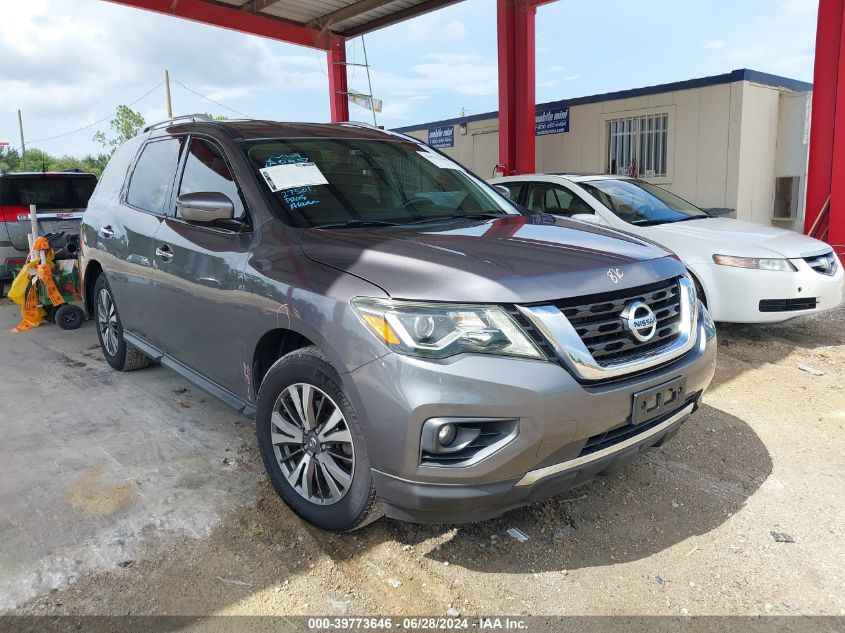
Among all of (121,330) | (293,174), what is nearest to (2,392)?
(121,330)

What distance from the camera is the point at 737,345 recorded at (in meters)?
5.80

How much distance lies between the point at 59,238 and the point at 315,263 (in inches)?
248

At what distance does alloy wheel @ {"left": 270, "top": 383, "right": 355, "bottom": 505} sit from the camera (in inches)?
102

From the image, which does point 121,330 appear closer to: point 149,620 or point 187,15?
point 149,620

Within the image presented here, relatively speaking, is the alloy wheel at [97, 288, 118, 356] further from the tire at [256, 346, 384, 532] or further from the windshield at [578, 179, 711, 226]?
the windshield at [578, 179, 711, 226]

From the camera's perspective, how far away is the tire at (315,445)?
2.51 meters

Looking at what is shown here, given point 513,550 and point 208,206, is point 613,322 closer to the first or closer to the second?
point 513,550

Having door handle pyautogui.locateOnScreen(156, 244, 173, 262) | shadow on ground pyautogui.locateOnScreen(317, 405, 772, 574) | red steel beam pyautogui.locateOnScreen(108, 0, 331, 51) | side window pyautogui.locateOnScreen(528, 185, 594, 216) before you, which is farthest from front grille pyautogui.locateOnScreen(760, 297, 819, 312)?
red steel beam pyautogui.locateOnScreen(108, 0, 331, 51)

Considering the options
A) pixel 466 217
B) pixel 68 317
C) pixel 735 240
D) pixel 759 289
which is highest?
pixel 466 217

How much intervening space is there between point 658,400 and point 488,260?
2.79ft

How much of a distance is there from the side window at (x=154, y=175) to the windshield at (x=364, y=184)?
919mm

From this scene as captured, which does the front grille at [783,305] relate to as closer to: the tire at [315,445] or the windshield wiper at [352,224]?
the windshield wiper at [352,224]

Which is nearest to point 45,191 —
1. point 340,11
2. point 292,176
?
point 292,176

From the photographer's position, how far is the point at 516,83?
12.3 metres
